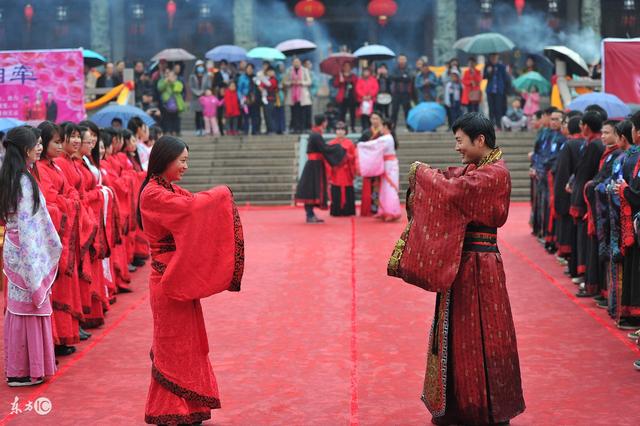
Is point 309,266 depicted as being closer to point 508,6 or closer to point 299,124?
point 299,124

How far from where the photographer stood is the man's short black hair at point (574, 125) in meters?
9.67

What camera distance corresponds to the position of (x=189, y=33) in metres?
25.9

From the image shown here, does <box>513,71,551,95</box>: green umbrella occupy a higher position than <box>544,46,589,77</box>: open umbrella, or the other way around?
<box>544,46,589,77</box>: open umbrella

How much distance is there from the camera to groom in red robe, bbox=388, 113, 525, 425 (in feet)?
16.5

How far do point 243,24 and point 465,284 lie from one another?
20851 mm

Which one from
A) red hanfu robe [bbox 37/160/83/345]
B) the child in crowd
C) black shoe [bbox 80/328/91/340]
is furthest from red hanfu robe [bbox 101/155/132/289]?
the child in crowd

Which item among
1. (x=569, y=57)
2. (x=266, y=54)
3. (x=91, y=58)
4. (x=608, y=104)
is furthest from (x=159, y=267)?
(x=266, y=54)

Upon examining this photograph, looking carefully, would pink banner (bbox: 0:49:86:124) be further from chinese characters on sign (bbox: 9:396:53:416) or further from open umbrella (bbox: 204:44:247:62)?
chinese characters on sign (bbox: 9:396:53:416)

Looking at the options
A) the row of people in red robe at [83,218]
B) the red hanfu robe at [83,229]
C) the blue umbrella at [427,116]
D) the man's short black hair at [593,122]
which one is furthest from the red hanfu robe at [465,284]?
the blue umbrella at [427,116]

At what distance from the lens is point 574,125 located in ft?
31.9

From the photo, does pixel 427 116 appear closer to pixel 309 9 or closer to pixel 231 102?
pixel 231 102

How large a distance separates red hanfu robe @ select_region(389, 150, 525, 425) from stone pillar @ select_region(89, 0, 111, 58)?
21.3m

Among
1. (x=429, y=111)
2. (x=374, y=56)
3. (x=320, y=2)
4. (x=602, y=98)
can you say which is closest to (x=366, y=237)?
(x=602, y=98)

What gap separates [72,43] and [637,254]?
21207 millimetres
